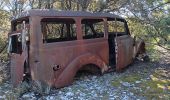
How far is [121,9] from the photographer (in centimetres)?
1184

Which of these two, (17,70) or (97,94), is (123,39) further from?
(17,70)

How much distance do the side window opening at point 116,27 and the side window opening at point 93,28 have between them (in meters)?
0.48

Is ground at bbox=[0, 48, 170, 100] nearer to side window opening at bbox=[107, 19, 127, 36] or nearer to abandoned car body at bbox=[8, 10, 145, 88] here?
abandoned car body at bbox=[8, 10, 145, 88]

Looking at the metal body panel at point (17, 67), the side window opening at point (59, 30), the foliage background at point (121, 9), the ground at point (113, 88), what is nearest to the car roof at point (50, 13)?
the side window opening at point (59, 30)

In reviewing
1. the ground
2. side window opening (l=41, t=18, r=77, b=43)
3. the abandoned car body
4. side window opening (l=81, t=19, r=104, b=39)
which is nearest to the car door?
the abandoned car body

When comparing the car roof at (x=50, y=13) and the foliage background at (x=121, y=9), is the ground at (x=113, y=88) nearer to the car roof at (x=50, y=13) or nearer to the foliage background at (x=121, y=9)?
the car roof at (x=50, y=13)

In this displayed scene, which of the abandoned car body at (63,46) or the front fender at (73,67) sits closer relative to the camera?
the abandoned car body at (63,46)

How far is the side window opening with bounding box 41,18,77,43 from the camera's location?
805cm

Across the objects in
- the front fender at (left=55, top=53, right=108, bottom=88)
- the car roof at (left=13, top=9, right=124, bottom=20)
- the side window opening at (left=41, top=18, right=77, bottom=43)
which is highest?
the car roof at (left=13, top=9, right=124, bottom=20)

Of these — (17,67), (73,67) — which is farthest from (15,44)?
(73,67)

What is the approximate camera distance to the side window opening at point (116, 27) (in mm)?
9189

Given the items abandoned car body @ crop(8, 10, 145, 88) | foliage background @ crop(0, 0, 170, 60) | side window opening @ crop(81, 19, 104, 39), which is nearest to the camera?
abandoned car body @ crop(8, 10, 145, 88)

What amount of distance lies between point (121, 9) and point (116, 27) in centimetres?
294

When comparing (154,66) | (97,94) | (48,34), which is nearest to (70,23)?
(48,34)
